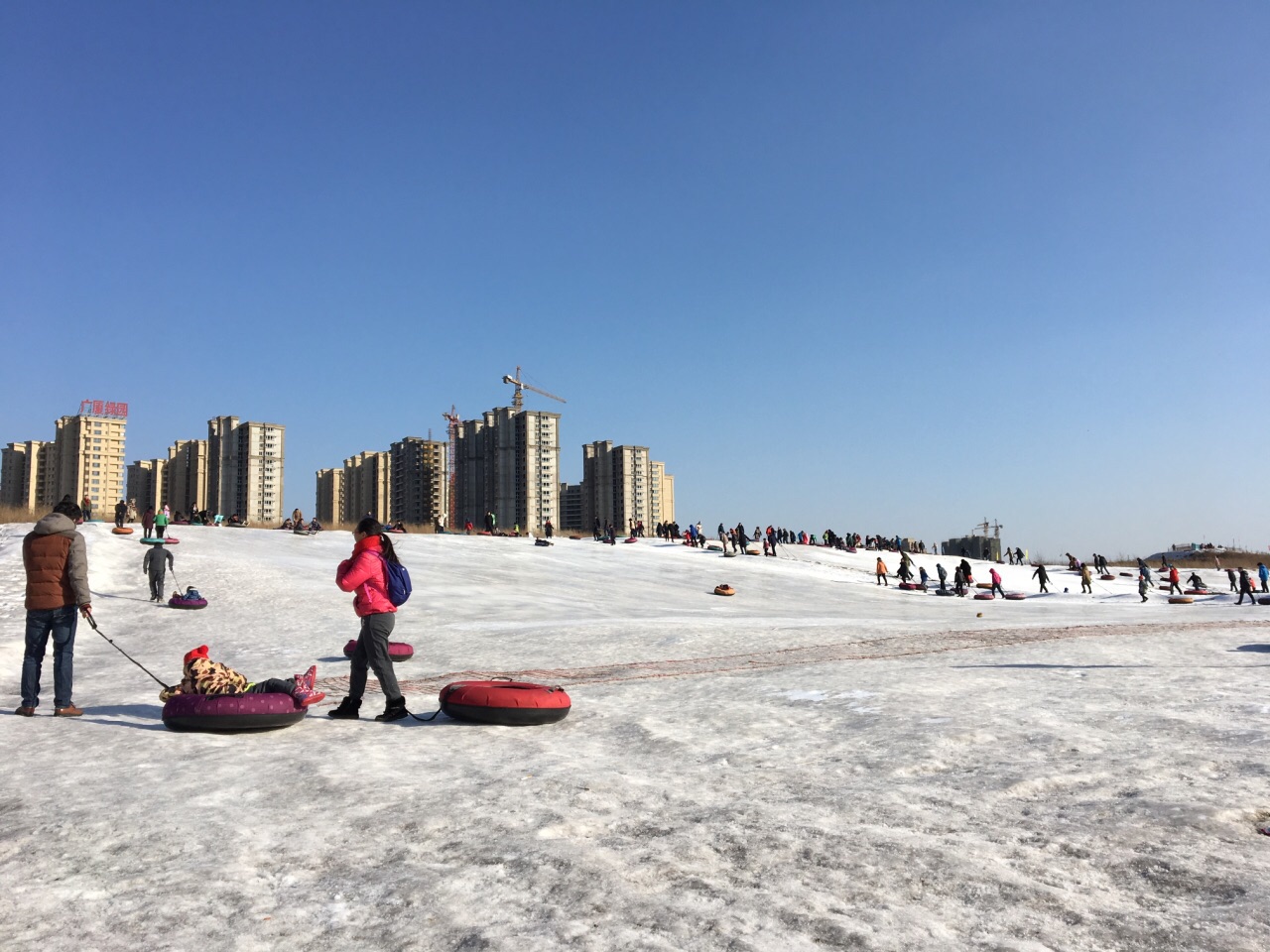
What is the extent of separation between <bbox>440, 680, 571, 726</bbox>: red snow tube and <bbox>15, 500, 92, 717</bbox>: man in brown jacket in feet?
11.7

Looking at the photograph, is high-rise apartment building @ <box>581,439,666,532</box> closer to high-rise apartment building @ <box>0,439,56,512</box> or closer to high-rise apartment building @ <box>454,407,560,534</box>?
high-rise apartment building @ <box>454,407,560,534</box>

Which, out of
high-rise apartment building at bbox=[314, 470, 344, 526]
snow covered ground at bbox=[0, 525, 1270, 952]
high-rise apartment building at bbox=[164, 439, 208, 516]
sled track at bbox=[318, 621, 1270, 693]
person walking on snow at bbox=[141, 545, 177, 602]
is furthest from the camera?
high-rise apartment building at bbox=[314, 470, 344, 526]

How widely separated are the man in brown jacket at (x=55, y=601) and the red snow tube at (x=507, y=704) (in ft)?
11.7

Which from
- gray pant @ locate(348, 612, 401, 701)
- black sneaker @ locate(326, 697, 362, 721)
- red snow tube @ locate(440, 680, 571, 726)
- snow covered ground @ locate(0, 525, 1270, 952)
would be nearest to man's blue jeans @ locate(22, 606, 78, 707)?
snow covered ground @ locate(0, 525, 1270, 952)

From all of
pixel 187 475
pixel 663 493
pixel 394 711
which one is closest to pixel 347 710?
pixel 394 711

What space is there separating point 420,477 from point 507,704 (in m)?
99.8

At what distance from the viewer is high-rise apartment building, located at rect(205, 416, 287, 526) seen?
8338 centimetres

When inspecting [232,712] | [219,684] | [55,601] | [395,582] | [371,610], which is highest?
[395,582]

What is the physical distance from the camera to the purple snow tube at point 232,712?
264 inches

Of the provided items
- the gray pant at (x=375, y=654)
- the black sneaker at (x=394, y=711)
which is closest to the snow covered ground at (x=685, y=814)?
the black sneaker at (x=394, y=711)

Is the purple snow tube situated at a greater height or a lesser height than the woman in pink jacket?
lesser

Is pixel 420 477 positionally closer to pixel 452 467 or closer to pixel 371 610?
pixel 452 467

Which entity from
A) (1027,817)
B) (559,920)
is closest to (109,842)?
(559,920)

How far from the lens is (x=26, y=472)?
9212 centimetres
